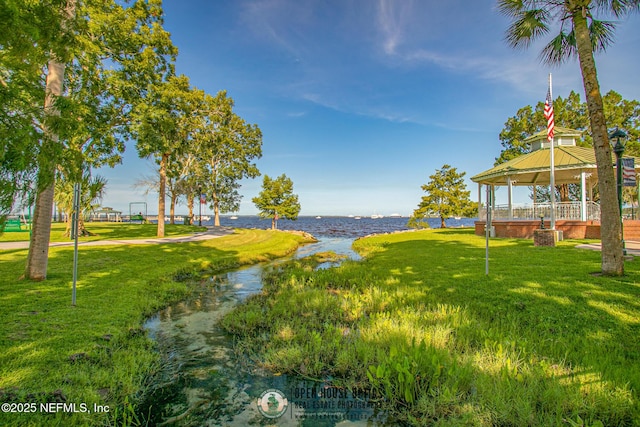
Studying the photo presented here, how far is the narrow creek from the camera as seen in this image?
359cm

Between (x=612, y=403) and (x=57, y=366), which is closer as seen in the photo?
(x=612, y=403)

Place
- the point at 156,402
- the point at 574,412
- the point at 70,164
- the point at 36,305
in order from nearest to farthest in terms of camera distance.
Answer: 1. the point at 574,412
2. the point at 156,402
3. the point at 70,164
4. the point at 36,305

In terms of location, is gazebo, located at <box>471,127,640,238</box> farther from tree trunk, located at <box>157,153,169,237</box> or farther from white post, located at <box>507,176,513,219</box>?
tree trunk, located at <box>157,153,169,237</box>

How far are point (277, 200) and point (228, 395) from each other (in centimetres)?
3521

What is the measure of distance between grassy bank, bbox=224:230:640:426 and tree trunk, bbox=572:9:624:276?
2.12 ft

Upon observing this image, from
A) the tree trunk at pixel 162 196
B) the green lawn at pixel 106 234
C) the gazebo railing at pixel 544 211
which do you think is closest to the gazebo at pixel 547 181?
the gazebo railing at pixel 544 211

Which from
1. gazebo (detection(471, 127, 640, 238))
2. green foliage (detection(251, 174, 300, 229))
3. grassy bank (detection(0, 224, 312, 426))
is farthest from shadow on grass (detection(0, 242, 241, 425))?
green foliage (detection(251, 174, 300, 229))

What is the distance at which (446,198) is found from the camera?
122 ft

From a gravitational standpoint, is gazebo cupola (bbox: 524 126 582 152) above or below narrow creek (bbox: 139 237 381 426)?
above

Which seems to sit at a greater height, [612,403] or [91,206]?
[91,206]

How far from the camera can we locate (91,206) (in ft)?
69.4

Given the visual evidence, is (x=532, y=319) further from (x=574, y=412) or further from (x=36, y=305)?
(x=36, y=305)

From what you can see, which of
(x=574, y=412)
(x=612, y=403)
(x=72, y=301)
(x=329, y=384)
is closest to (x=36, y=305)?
(x=72, y=301)

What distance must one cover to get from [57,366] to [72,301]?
324cm
